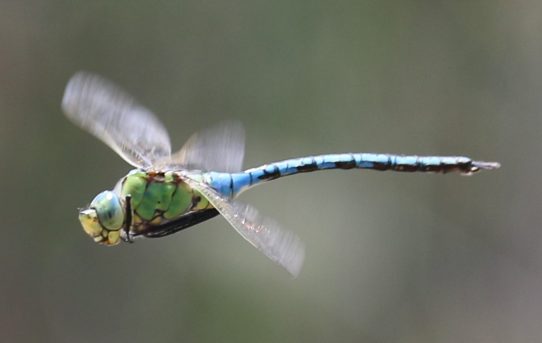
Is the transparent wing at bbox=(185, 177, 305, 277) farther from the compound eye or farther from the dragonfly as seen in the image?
the compound eye

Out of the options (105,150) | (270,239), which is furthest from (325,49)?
(270,239)

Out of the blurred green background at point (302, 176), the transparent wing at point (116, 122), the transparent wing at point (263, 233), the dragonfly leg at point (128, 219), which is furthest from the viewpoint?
the blurred green background at point (302, 176)

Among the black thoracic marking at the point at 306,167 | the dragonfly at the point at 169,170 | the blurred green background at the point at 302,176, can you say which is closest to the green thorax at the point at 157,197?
the dragonfly at the point at 169,170

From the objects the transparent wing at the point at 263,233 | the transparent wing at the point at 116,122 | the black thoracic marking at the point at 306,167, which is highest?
the transparent wing at the point at 116,122

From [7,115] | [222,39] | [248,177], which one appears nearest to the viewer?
[248,177]

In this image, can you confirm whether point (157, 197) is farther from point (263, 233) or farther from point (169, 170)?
point (263, 233)

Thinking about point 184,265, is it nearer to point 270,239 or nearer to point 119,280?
point 119,280

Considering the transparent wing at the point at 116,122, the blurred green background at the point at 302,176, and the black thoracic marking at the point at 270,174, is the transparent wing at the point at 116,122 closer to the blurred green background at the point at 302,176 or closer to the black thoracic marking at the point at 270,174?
the black thoracic marking at the point at 270,174
